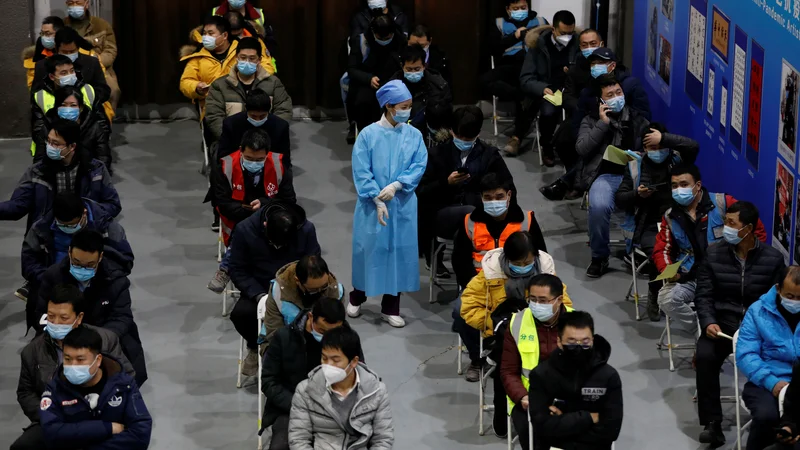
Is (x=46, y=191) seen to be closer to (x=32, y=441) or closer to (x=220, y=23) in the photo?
(x=32, y=441)

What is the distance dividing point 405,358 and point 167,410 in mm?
1705

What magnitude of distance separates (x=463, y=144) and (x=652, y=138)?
1348 mm

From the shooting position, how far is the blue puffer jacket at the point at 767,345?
8672 millimetres

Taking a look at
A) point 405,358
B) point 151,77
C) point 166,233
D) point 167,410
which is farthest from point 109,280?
point 151,77

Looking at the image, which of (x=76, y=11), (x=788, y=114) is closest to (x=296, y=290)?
(x=788, y=114)

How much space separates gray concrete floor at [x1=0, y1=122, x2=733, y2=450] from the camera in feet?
31.4

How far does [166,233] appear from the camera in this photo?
1277 cm

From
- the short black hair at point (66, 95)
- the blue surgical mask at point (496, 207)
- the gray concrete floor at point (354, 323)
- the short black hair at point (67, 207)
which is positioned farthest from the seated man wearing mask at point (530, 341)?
the short black hair at point (66, 95)

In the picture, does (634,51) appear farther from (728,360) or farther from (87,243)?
(87,243)

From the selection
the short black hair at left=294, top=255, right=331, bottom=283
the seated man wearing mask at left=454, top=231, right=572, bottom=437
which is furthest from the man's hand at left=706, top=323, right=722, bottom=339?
the short black hair at left=294, top=255, right=331, bottom=283

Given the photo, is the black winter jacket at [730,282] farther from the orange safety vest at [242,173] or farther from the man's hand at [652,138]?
the orange safety vest at [242,173]

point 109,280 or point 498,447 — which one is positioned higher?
point 109,280

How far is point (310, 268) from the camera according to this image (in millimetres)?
8617

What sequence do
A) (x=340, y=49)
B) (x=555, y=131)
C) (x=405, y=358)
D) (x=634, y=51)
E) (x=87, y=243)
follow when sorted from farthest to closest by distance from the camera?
(x=340, y=49)
(x=634, y=51)
(x=555, y=131)
(x=405, y=358)
(x=87, y=243)
